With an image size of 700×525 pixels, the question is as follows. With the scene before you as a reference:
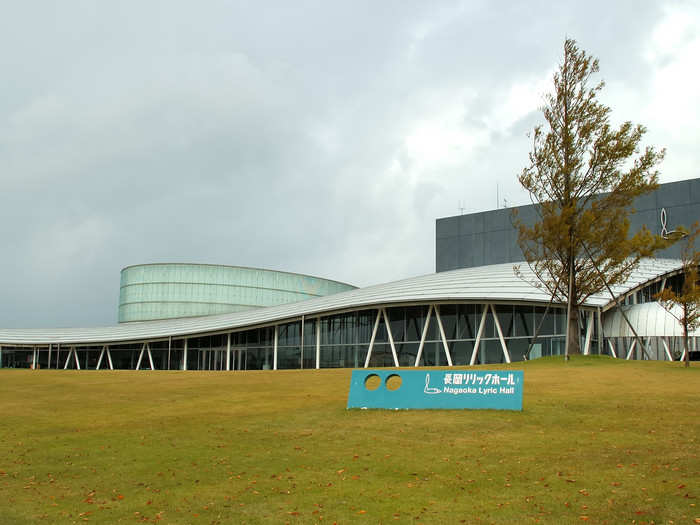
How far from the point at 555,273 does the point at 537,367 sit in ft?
21.2

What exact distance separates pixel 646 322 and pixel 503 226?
38.8m

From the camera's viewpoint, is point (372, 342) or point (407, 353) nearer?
point (407, 353)

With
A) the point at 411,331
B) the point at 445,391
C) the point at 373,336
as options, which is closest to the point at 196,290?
the point at 373,336

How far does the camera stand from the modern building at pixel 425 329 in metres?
34.7

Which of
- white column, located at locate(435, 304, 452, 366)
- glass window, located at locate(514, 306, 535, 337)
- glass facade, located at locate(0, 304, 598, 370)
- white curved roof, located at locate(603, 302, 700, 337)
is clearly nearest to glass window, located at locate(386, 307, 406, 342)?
glass facade, located at locate(0, 304, 598, 370)

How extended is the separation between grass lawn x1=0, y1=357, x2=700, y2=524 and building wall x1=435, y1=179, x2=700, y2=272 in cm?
4956

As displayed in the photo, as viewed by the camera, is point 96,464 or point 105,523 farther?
point 96,464

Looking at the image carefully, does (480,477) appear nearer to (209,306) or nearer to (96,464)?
(96,464)

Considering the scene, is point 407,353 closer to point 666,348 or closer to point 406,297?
point 406,297

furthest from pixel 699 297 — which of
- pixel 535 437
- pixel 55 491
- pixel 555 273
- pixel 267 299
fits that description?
pixel 267 299

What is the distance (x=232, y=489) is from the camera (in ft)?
30.0

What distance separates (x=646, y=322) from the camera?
112 feet

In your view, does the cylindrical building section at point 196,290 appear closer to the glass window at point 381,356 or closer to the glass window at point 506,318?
the glass window at point 381,356

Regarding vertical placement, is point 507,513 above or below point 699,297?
below
